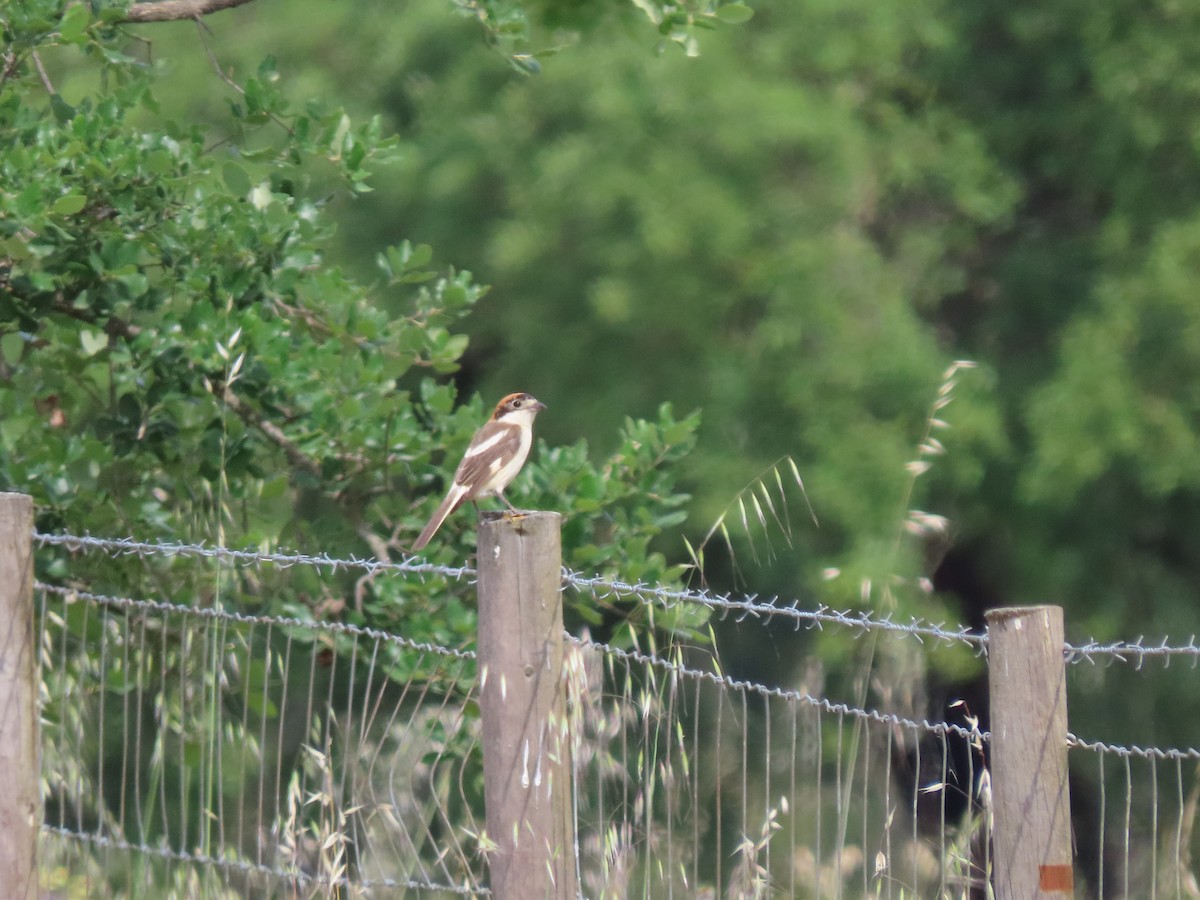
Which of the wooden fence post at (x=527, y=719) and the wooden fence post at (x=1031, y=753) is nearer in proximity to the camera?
the wooden fence post at (x=1031, y=753)

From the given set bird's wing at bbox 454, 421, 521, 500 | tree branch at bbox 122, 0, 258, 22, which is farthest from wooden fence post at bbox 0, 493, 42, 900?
tree branch at bbox 122, 0, 258, 22

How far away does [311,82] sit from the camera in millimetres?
9617

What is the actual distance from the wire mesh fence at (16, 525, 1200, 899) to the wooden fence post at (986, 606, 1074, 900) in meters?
0.07

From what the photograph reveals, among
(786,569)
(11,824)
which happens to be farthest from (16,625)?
(786,569)

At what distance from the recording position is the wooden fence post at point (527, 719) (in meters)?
3.15

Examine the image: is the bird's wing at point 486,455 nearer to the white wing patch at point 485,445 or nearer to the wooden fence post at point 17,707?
the white wing patch at point 485,445

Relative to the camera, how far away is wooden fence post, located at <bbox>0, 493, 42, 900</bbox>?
396 centimetres

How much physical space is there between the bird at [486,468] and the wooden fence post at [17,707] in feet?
4.58

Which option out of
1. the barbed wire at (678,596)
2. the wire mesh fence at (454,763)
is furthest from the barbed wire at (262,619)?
the barbed wire at (678,596)

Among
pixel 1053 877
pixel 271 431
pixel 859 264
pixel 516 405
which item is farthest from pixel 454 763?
pixel 859 264

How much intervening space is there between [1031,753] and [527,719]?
39.9 inches

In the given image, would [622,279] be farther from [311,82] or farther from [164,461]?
[164,461]

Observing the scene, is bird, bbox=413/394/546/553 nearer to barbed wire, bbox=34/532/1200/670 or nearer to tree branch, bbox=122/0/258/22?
barbed wire, bbox=34/532/1200/670

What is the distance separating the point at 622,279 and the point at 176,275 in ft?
12.3
